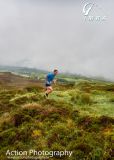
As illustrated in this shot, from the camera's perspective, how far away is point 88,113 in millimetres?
19922

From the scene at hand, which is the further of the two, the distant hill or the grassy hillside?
the distant hill

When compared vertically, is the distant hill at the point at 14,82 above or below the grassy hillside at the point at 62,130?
below

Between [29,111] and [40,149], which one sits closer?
[40,149]

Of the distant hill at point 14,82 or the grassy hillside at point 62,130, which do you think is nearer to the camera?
the grassy hillside at point 62,130

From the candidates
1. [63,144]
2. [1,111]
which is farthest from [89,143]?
[1,111]

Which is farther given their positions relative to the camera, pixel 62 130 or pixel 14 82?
pixel 14 82

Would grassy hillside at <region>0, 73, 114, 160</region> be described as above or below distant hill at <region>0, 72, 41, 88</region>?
above

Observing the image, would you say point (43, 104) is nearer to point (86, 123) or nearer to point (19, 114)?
point (19, 114)

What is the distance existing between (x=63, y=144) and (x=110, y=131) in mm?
2705

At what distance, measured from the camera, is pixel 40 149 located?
14398 millimetres

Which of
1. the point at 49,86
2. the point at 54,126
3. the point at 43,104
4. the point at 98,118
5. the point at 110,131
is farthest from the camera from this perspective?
the point at 49,86

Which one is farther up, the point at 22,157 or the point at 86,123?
the point at 86,123

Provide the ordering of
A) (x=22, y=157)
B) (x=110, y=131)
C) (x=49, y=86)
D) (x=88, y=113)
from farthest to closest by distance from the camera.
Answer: (x=49, y=86)
(x=88, y=113)
(x=110, y=131)
(x=22, y=157)

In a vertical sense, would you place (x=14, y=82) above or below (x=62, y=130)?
below
